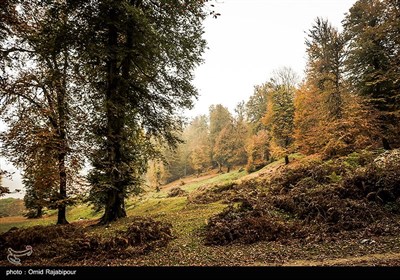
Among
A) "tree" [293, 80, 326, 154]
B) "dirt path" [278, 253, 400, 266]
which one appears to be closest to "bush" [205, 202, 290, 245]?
"dirt path" [278, 253, 400, 266]

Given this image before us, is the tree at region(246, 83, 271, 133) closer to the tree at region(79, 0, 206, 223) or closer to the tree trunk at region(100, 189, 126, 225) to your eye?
the tree at region(79, 0, 206, 223)

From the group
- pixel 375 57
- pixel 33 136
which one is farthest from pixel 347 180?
pixel 375 57

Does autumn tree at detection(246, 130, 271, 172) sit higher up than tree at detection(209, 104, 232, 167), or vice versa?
tree at detection(209, 104, 232, 167)

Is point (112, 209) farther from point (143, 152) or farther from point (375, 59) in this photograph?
point (375, 59)

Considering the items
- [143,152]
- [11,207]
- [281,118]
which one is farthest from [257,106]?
[11,207]

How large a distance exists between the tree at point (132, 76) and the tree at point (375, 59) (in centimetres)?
1414

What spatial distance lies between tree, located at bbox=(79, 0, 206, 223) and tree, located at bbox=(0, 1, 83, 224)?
85cm

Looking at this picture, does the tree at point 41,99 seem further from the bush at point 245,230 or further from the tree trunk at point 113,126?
the bush at point 245,230

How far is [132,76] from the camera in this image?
1286 cm

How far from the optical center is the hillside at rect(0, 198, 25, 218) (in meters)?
35.6

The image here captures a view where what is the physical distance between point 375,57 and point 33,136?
77.3 feet

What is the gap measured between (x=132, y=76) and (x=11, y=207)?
36.8m

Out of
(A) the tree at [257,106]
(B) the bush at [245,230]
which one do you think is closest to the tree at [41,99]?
(B) the bush at [245,230]

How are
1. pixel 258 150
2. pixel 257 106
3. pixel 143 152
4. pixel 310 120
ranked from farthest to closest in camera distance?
pixel 257 106, pixel 258 150, pixel 310 120, pixel 143 152
